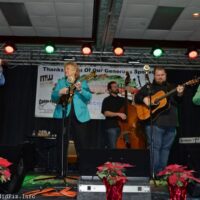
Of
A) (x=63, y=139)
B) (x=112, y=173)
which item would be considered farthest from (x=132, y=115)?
(x=112, y=173)

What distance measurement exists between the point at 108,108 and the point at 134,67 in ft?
7.35

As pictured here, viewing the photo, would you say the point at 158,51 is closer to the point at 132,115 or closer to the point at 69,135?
the point at 132,115

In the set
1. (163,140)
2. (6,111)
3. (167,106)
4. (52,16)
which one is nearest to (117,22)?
(52,16)

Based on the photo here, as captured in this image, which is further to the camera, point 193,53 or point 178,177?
point 193,53

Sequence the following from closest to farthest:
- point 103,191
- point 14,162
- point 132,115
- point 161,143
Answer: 1. point 103,191
2. point 14,162
3. point 161,143
4. point 132,115

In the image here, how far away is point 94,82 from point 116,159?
542 cm

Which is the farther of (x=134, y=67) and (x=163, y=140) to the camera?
(x=134, y=67)

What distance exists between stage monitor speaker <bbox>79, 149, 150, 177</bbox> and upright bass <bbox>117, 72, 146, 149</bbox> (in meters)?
3.05

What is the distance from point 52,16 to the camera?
721cm

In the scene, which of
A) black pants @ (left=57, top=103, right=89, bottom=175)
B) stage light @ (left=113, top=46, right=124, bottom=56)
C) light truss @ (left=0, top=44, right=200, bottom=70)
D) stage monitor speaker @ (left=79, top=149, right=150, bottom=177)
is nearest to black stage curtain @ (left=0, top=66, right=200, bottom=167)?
light truss @ (left=0, top=44, right=200, bottom=70)

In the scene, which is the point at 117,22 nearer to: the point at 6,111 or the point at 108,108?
the point at 108,108

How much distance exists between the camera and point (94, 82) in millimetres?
9180

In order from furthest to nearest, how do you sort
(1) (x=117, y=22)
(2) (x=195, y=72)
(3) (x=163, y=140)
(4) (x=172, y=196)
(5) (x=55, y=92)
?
(2) (x=195, y=72) < (1) (x=117, y=22) < (3) (x=163, y=140) < (5) (x=55, y=92) < (4) (x=172, y=196)

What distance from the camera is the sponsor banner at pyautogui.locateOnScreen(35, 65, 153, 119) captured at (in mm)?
9000
